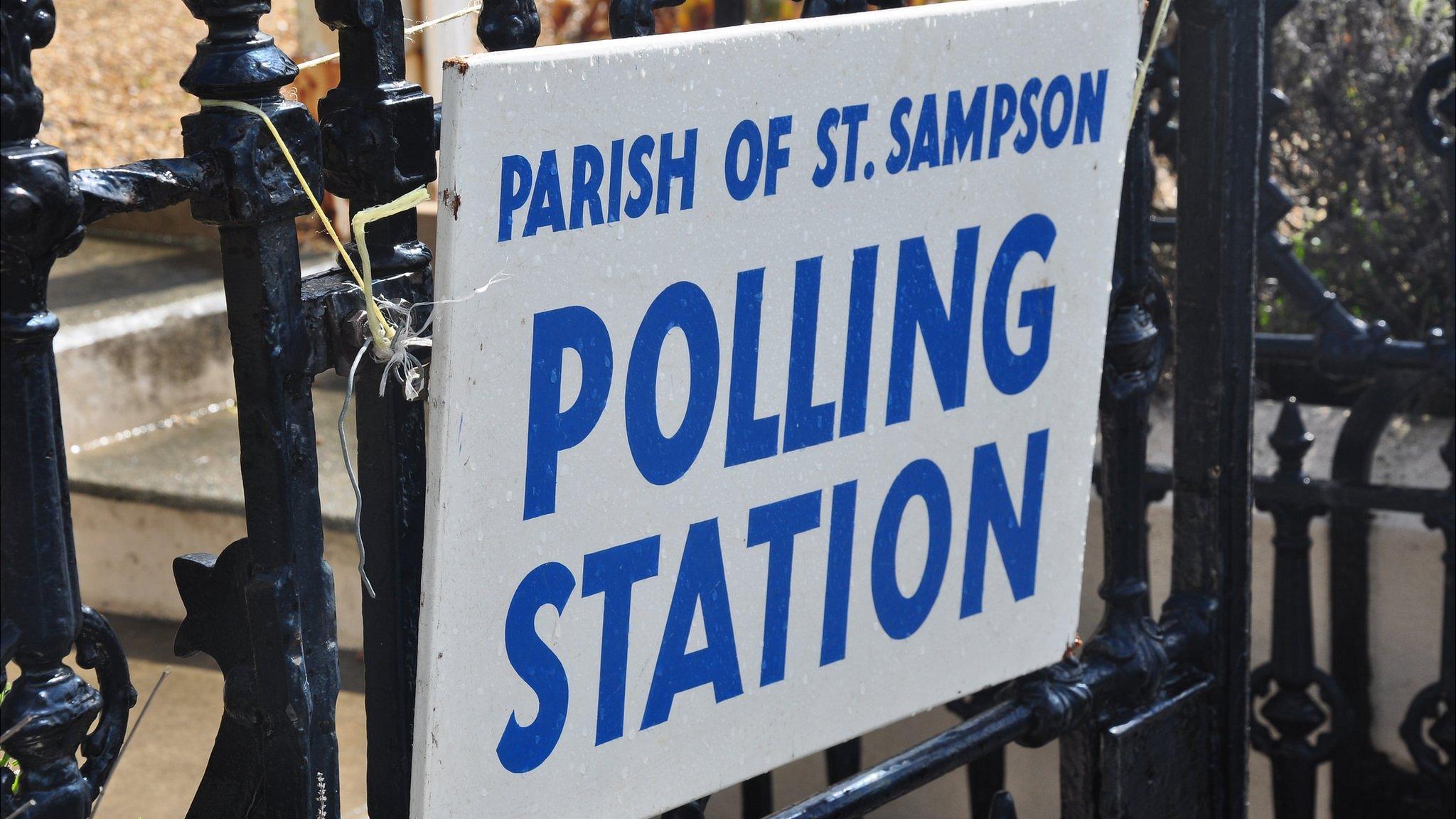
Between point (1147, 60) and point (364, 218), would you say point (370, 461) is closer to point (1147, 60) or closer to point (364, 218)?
point (364, 218)

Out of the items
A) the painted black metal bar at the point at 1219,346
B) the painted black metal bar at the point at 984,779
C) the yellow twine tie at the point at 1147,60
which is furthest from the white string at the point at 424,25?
the painted black metal bar at the point at 984,779

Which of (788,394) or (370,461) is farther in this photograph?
(788,394)

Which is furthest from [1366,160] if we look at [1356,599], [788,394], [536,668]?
[536,668]

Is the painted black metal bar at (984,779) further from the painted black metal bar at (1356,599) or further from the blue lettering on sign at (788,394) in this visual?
the blue lettering on sign at (788,394)

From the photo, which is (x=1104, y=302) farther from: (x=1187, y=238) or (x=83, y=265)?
(x=83, y=265)

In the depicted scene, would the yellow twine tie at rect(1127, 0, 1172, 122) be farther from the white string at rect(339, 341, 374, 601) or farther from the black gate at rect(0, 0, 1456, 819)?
the white string at rect(339, 341, 374, 601)

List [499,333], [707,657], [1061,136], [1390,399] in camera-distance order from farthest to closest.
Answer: [1390,399], [1061,136], [707,657], [499,333]

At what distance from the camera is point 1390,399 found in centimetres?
302

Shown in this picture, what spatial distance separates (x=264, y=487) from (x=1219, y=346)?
1.37 m

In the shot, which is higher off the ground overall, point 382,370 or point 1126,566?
point 382,370

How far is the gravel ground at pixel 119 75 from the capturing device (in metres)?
6.52

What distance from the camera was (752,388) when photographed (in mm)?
1530

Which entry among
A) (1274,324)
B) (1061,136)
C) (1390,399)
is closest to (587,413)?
(1061,136)

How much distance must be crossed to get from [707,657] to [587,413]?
307 mm
